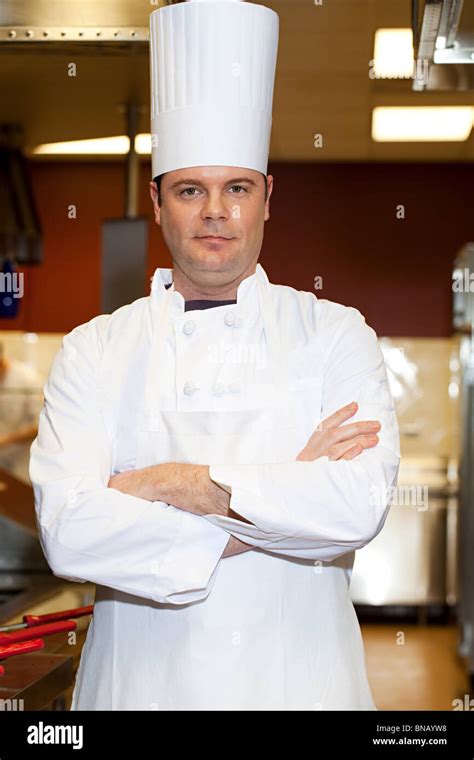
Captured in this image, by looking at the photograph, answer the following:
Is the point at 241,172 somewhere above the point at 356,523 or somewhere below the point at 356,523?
above

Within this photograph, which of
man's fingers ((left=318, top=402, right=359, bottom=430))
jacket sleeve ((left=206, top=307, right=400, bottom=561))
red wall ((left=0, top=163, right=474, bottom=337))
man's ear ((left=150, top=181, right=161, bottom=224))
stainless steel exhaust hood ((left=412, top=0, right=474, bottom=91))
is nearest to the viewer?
jacket sleeve ((left=206, top=307, right=400, bottom=561))

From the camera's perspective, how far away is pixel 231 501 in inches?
56.4

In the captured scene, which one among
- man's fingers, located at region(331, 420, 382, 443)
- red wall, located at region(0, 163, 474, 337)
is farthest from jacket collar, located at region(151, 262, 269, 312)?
red wall, located at region(0, 163, 474, 337)

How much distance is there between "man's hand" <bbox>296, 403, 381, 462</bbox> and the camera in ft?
4.98

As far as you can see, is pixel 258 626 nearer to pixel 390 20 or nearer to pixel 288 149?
pixel 390 20

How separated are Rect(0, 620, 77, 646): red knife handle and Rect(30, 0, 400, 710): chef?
4.3 inches

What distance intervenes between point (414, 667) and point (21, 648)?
10.3 ft

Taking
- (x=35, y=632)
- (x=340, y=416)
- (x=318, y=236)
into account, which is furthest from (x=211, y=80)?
(x=318, y=236)

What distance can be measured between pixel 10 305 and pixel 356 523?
3.01m

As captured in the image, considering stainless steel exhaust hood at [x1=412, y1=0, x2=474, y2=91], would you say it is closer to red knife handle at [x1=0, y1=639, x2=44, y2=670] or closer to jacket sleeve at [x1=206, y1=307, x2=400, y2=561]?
jacket sleeve at [x1=206, y1=307, x2=400, y2=561]

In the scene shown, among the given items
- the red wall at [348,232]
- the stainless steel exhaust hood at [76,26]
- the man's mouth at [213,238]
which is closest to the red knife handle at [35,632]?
the man's mouth at [213,238]

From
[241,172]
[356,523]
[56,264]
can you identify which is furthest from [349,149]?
[356,523]

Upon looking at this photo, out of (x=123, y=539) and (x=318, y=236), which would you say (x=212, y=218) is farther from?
(x=318, y=236)

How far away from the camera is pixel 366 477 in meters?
1.48
